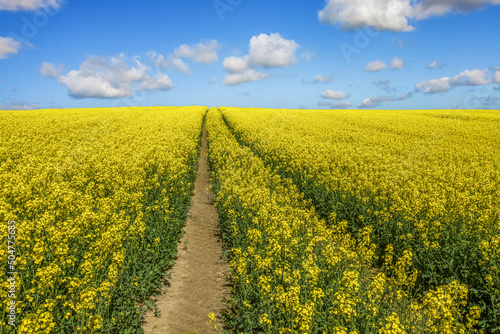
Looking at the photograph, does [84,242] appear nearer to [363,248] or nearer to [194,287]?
[194,287]

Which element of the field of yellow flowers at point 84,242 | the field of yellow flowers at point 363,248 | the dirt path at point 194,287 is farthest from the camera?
the dirt path at point 194,287

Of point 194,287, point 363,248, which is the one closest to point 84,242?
point 194,287

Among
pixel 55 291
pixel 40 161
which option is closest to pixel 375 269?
pixel 55 291

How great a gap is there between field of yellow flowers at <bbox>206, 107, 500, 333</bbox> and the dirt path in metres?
0.52

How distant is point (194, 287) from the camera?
305 inches

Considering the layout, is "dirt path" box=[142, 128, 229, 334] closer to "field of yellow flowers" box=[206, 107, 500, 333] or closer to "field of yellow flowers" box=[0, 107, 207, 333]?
"field of yellow flowers" box=[0, 107, 207, 333]

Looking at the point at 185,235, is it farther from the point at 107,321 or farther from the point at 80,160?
the point at 80,160

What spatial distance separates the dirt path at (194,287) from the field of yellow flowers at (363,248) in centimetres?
52

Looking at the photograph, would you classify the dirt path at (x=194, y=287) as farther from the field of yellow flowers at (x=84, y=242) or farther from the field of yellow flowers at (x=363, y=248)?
the field of yellow flowers at (x=363, y=248)

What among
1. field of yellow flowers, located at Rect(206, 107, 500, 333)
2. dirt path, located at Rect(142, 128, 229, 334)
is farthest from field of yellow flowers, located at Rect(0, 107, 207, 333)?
field of yellow flowers, located at Rect(206, 107, 500, 333)

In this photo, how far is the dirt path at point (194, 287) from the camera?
6.30m

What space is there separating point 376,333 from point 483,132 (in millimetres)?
35823

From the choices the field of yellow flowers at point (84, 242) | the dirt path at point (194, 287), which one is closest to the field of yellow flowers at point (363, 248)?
the dirt path at point (194, 287)

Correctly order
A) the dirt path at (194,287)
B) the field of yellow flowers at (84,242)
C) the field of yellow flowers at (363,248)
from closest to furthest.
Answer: the field of yellow flowers at (84,242)
the field of yellow flowers at (363,248)
the dirt path at (194,287)
